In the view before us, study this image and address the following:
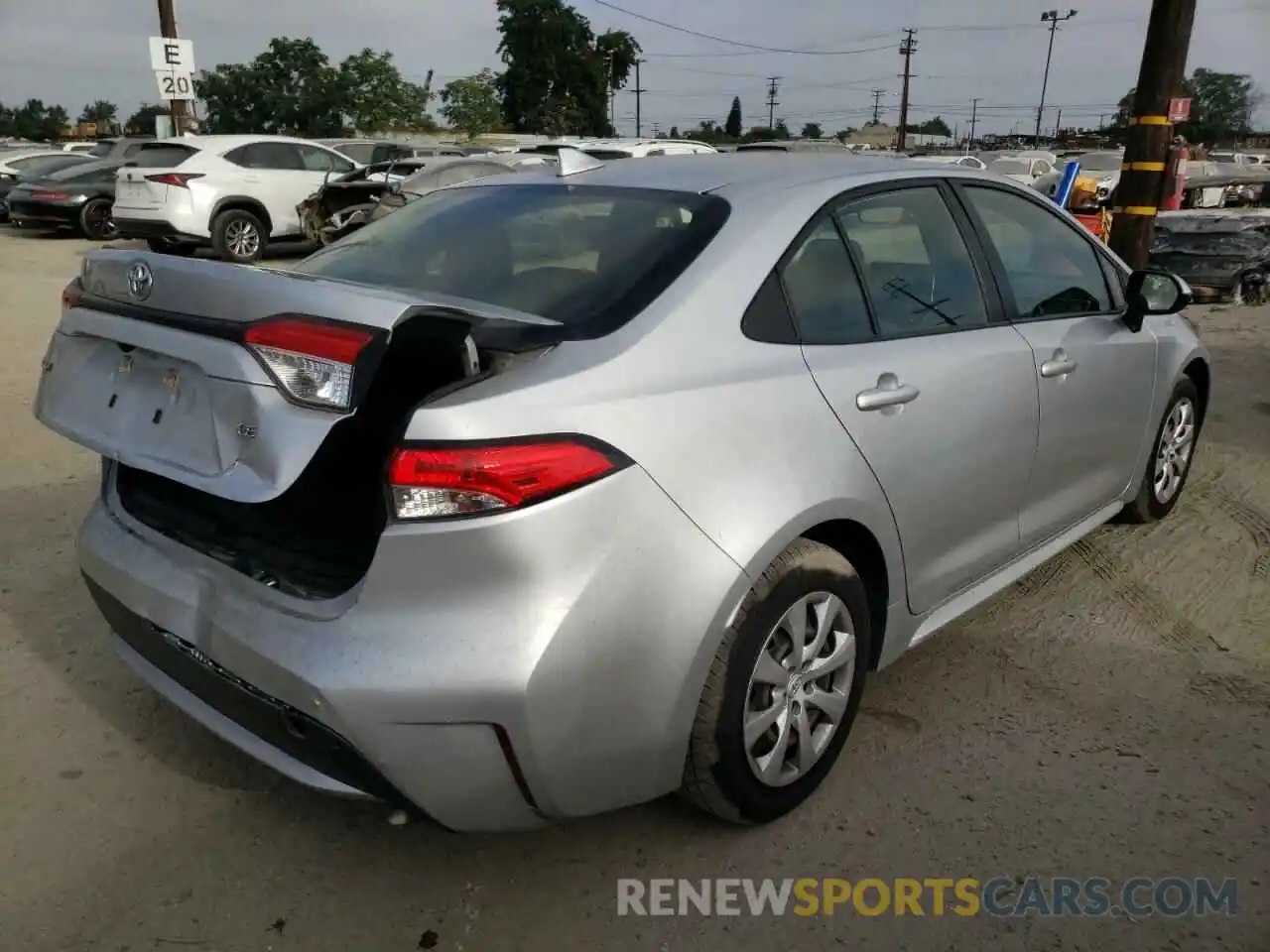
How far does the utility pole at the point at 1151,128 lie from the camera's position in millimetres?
7270

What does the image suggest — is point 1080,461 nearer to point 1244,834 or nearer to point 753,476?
point 1244,834

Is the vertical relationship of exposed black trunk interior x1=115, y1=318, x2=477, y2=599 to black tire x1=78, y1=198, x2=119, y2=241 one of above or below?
above

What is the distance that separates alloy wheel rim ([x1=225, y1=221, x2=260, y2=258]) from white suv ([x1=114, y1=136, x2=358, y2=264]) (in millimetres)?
13

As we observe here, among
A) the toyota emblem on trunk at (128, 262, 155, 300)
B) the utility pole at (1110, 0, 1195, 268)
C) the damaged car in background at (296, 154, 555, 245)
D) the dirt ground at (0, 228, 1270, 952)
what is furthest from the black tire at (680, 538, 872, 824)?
the damaged car in background at (296, 154, 555, 245)

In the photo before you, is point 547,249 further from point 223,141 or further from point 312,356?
point 223,141

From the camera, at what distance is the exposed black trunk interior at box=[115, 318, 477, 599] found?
85.7 inches

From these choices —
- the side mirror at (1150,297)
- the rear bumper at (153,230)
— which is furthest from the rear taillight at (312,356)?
the rear bumper at (153,230)

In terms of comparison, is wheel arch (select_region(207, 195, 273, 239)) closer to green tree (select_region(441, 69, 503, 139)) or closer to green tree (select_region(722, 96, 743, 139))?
green tree (select_region(441, 69, 503, 139))

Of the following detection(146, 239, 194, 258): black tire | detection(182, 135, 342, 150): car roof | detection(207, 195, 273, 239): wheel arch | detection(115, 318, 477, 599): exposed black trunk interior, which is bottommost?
detection(146, 239, 194, 258): black tire

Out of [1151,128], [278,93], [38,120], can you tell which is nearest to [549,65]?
[278,93]

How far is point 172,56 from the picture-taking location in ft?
50.3

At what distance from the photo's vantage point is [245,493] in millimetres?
1958

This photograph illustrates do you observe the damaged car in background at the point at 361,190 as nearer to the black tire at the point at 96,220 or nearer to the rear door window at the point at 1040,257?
the black tire at the point at 96,220

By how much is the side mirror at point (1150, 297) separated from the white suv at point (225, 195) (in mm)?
12223
